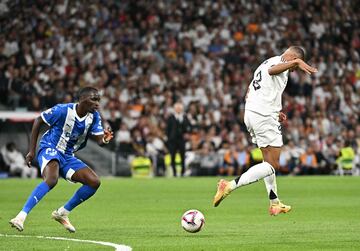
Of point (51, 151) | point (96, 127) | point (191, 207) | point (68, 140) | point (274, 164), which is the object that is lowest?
point (191, 207)

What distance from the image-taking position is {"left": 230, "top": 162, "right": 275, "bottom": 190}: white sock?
525 inches

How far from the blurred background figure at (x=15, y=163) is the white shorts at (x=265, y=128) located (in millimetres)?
17117

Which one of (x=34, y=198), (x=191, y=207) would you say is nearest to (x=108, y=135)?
(x=34, y=198)

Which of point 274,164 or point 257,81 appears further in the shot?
point 257,81

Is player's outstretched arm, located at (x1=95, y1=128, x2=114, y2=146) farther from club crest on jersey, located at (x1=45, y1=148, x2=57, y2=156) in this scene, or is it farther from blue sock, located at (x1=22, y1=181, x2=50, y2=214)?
blue sock, located at (x1=22, y1=181, x2=50, y2=214)

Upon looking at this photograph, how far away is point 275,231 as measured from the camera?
12867mm

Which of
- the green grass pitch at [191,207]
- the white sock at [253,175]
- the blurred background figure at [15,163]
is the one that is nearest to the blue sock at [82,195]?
the green grass pitch at [191,207]

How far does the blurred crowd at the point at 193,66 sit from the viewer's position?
105 ft

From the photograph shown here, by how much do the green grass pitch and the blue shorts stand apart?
0.81 meters

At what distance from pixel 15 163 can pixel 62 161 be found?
17601 mm

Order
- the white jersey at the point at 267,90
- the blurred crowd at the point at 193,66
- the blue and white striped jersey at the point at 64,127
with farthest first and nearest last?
1. the blurred crowd at the point at 193,66
2. the white jersey at the point at 267,90
3. the blue and white striped jersey at the point at 64,127

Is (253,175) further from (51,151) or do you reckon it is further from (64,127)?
(51,151)

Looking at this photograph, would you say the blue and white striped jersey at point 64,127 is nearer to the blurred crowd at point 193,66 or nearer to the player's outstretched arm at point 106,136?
the player's outstretched arm at point 106,136

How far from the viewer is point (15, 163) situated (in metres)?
30.2
